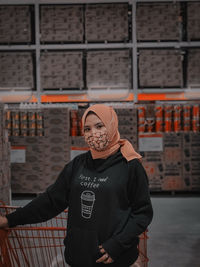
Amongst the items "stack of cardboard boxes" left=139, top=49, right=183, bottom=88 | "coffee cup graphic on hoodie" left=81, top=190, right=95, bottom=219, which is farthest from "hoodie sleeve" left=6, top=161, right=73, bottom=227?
"stack of cardboard boxes" left=139, top=49, right=183, bottom=88

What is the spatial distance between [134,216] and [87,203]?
26 centimetres

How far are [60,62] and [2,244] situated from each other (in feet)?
22.5

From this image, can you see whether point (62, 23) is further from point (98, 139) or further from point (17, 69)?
point (98, 139)

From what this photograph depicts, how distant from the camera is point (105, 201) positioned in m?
1.67

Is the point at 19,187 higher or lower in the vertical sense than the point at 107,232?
lower

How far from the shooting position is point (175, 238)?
434 cm

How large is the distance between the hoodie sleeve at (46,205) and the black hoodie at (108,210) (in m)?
0.09

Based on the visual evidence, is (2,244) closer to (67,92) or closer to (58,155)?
(58,155)

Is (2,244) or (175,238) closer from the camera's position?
(2,244)

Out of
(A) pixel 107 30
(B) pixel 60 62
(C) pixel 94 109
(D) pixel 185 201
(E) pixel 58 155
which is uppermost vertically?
(A) pixel 107 30

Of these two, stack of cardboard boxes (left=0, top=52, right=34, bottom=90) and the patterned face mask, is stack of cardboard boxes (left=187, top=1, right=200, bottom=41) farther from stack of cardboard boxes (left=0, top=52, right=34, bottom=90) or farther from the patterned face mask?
the patterned face mask

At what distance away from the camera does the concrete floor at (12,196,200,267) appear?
3.65 m

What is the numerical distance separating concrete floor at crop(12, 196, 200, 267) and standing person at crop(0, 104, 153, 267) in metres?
2.08

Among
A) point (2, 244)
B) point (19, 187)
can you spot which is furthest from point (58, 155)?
point (2, 244)
